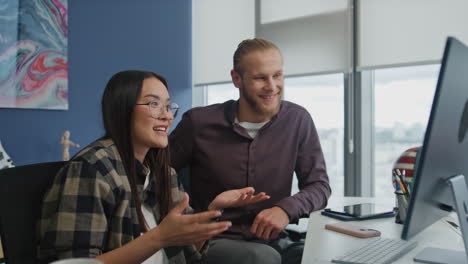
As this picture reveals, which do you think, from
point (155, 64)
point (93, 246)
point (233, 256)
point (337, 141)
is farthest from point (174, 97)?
point (93, 246)

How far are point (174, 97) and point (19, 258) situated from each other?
3.10 meters

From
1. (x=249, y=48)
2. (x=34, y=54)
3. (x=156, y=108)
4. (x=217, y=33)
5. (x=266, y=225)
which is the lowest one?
(x=266, y=225)

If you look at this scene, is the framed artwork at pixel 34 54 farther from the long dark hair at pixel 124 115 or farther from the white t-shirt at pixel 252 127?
the long dark hair at pixel 124 115

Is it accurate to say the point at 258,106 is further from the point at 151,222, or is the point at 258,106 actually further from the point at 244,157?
the point at 151,222

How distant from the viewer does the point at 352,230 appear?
120 cm

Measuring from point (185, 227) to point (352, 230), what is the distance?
1.74 ft

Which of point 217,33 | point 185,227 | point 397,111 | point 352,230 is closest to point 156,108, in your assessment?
point 185,227

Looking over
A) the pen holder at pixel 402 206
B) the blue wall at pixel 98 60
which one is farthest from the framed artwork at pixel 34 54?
the pen holder at pixel 402 206

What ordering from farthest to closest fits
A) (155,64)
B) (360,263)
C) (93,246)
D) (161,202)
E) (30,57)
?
(155,64) → (30,57) → (161,202) → (93,246) → (360,263)

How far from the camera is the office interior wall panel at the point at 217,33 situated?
3855 mm

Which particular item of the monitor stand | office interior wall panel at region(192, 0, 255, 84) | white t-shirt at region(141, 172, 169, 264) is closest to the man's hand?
white t-shirt at region(141, 172, 169, 264)

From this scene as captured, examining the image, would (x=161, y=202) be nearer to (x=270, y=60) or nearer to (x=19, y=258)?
(x=19, y=258)

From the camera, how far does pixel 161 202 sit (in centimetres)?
135

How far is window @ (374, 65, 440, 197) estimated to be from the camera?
2916 mm
